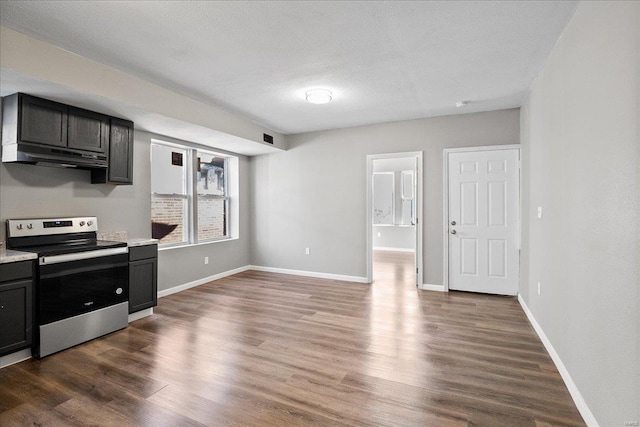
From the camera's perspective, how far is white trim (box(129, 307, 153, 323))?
11.6 feet

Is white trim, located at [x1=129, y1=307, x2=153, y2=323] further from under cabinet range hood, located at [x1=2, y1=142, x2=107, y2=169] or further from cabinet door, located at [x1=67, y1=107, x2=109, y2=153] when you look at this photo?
cabinet door, located at [x1=67, y1=107, x2=109, y2=153]

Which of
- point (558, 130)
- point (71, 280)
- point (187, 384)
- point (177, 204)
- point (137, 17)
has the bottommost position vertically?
point (187, 384)

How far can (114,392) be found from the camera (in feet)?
7.16

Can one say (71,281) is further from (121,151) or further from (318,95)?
(318,95)

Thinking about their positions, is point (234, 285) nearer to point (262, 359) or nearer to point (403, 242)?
point (262, 359)

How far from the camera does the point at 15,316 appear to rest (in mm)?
2525

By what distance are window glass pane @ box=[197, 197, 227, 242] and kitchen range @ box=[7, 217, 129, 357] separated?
197 centimetres

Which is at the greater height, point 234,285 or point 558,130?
point 558,130

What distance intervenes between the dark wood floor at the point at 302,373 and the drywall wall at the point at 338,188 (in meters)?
1.60

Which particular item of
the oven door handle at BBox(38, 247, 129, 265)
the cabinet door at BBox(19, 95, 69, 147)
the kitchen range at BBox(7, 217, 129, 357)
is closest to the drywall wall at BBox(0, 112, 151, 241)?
the kitchen range at BBox(7, 217, 129, 357)

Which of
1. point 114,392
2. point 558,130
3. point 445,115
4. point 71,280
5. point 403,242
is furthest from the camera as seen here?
point 403,242

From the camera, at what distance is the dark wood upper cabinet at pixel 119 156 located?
11.4 ft

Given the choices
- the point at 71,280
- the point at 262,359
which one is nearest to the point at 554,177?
the point at 262,359

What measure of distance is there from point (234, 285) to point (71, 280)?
2462 mm
